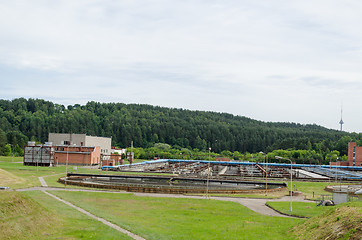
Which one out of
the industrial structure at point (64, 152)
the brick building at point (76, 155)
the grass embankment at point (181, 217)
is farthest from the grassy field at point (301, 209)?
the brick building at point (76, 155)

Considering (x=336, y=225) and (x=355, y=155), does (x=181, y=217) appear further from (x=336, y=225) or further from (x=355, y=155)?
(x=355, y=155)

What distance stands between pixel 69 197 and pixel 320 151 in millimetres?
162502

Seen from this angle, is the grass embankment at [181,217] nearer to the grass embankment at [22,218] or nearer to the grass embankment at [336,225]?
the grass embankment at [336,225]

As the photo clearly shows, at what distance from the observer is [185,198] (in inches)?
2040

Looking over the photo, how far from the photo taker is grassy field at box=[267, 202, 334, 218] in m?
Answer: 40.4

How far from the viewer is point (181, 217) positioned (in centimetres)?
3744

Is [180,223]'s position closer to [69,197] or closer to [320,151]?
[69,197]

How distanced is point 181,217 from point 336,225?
15.8 meters

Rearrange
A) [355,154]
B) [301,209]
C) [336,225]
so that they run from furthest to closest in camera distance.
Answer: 1. [355,154]
2. [301,209]
3. [336,225]

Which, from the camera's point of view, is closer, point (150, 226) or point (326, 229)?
point (326, 229)

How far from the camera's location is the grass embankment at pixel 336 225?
23625 millimetres

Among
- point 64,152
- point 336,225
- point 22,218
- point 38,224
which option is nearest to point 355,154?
point 64,152

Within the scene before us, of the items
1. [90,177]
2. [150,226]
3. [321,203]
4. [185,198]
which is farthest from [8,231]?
[90,177]

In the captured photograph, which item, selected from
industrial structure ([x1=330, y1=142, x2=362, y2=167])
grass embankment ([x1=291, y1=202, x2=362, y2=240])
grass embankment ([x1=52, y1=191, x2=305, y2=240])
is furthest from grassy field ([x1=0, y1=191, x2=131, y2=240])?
industrial structure ([x1=330, y1=142, x2=362, y2=167])
